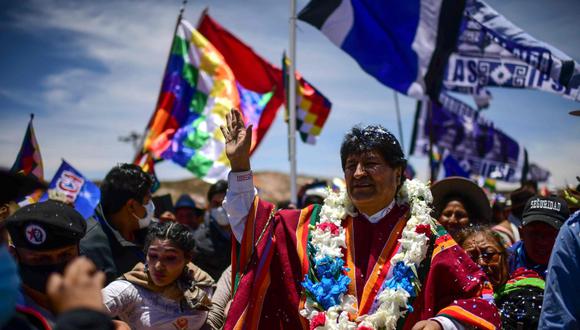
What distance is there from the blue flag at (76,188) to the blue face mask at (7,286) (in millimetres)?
4105

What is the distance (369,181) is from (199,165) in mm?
5455

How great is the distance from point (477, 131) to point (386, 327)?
12365 millimetres

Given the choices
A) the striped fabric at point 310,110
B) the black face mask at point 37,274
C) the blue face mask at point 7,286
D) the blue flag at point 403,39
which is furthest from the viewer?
the striped fabric at point 310,110

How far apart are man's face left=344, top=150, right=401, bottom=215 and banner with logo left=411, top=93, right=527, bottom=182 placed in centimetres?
1096

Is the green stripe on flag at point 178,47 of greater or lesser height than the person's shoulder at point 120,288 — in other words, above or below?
above

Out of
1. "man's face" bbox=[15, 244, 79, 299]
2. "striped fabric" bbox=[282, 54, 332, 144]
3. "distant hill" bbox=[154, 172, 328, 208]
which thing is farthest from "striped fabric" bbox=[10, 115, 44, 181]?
"distant hill" bbox=[154, 172, 328, 208]

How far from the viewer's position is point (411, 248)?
3.36 meters

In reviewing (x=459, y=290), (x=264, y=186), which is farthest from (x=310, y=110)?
(x=264, y=186)

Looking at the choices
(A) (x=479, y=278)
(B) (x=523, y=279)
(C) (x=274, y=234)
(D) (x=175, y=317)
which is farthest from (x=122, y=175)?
(B) (x=523, y=279)

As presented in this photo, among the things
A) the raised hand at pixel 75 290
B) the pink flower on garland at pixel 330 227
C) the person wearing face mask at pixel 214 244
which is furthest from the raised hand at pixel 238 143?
the person wearing face mask at pixel 214 244

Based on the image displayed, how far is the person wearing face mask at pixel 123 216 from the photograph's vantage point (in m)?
4.14

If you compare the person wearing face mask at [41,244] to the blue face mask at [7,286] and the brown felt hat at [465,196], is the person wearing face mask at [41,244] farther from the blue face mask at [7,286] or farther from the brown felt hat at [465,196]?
the brown felt hat at [465,196]

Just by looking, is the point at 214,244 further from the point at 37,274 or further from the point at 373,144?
the point at 37,274

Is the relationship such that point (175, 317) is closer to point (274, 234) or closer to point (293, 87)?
point (274, 234)
